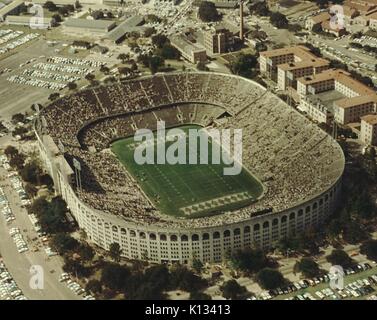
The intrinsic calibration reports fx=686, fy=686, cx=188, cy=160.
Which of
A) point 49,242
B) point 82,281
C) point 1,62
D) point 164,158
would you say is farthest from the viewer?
point 1,62

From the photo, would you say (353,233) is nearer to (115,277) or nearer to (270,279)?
(270,279)

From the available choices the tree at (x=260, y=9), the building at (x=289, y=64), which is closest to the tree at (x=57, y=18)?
the tree at (x=260, y=9)

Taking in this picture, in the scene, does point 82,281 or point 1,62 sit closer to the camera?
point 82,281

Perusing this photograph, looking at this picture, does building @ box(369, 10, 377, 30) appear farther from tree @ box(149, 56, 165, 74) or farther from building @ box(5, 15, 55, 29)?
building @ box(5, 15, 55, 29)

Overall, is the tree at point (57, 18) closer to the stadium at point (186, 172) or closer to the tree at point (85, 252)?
the stadium at point (186, 172)

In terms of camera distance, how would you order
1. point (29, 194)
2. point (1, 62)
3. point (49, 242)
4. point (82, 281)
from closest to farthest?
point (82, 281)
point (49, 242)
point (29, 194)
point (1, 62)

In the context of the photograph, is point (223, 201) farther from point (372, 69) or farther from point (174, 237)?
point (372, 69)

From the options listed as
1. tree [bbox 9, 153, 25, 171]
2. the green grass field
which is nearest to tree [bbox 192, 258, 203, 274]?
the green grass field

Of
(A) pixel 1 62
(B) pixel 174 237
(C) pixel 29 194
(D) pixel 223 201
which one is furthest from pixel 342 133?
(A) pixel 1 62
